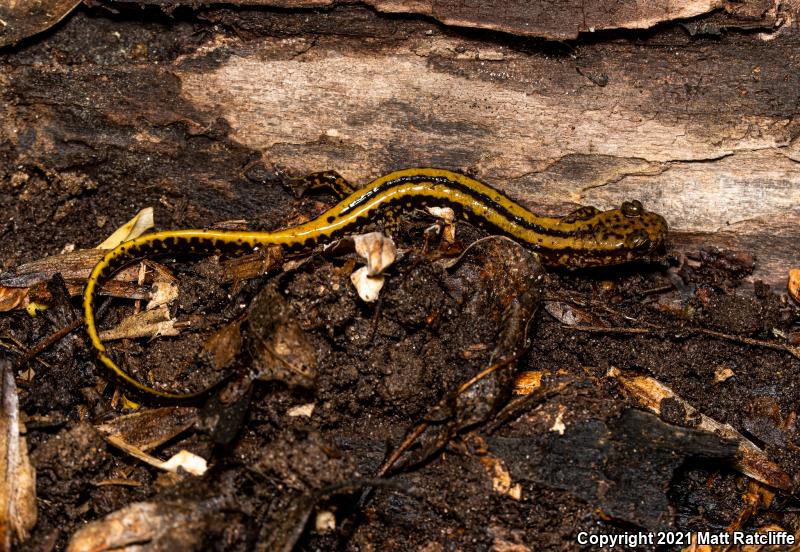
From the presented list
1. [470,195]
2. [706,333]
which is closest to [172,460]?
[470,195]

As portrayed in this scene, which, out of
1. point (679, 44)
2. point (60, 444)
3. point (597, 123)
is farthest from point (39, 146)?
point (679, 44)

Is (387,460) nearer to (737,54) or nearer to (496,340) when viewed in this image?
(496,340)

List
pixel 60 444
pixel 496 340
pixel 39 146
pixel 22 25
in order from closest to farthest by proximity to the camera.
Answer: pixel 60 444
pixel 496 340
pixel 22 25
pixel 39 146

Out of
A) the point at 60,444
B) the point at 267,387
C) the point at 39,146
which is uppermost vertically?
the point at 39,146

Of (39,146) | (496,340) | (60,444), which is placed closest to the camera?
(60,444)

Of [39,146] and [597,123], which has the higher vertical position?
[597,123]

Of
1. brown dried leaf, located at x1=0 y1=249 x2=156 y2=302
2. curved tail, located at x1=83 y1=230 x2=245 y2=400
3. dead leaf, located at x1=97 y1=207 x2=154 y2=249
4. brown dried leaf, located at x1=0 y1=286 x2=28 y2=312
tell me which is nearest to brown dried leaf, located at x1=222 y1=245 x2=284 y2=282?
curved tail, located at x1=83 y1=230 x2=245 y2=400

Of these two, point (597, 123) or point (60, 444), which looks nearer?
point (60, 444)

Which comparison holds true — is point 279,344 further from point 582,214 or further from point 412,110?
point 582,214
